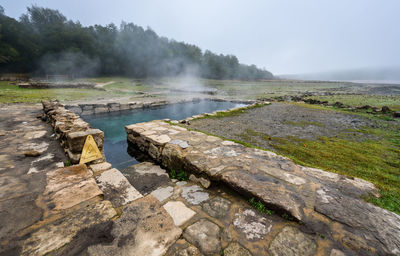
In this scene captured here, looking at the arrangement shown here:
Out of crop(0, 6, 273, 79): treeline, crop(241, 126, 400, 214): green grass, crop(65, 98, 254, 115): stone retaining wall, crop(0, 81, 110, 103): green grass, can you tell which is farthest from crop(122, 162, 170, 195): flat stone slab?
crop(0, 6, 273, 79): treeline

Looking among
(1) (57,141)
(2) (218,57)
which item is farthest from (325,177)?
(2) (218,57)

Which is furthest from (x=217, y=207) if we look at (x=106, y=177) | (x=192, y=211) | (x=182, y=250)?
(x=106, y=177)

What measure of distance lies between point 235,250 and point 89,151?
90.3 inches

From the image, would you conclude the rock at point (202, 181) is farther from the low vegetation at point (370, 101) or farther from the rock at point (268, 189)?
the low vegetation at point (370, 101)

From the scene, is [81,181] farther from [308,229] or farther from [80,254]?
[308,229]

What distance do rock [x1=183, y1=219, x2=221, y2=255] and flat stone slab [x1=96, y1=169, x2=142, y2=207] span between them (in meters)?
0.66

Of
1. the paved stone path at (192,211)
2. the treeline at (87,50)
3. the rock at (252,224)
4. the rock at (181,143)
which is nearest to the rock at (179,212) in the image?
the paved stone path at (192,211)

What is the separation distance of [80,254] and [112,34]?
4851 centimetres

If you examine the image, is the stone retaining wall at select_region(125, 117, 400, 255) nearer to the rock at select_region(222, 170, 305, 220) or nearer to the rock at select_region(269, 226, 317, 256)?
the rock at select_region(222, 170, 305, 220)

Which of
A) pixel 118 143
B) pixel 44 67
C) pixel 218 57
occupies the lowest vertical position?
pixel 118 143

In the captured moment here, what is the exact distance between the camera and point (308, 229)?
138 cm

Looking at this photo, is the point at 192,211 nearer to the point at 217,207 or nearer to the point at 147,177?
the point at 217,207

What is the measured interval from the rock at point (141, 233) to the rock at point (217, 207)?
0.41 m

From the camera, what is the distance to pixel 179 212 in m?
1.67
